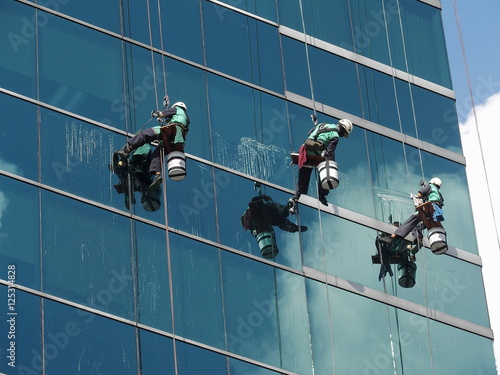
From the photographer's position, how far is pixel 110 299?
2745 cm

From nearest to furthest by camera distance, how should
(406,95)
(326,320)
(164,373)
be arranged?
(164,373) < (326,320) < (406,95)

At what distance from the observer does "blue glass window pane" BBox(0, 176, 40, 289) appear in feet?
88.9

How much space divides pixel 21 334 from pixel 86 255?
5.68ft

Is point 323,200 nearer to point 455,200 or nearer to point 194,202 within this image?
point 194,202

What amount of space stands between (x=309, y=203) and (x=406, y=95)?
353cm

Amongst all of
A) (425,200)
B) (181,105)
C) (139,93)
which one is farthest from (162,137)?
(425,200)

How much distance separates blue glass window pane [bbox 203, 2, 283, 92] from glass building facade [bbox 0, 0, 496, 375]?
0.03 metres

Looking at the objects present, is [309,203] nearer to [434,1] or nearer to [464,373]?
[464,373]

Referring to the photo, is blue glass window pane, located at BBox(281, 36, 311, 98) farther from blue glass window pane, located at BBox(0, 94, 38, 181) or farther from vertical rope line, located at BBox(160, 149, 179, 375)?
blue glass window pane, located at BBox(0, 94, 38, 181)

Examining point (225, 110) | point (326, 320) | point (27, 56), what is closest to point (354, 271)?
point (326, 320)

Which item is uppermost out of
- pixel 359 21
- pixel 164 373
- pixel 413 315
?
pixel 359 21

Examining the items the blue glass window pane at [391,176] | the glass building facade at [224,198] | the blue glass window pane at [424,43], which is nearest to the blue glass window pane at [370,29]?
the glass building facade at [224,198]

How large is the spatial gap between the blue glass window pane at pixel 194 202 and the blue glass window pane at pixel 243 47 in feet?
7.27

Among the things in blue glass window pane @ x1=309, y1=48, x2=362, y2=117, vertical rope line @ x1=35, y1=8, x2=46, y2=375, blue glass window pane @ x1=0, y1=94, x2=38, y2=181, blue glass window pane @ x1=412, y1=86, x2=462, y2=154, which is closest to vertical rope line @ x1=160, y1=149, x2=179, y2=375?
vertical rope line @ x1=35, y1=8, x2=46, y2=375
